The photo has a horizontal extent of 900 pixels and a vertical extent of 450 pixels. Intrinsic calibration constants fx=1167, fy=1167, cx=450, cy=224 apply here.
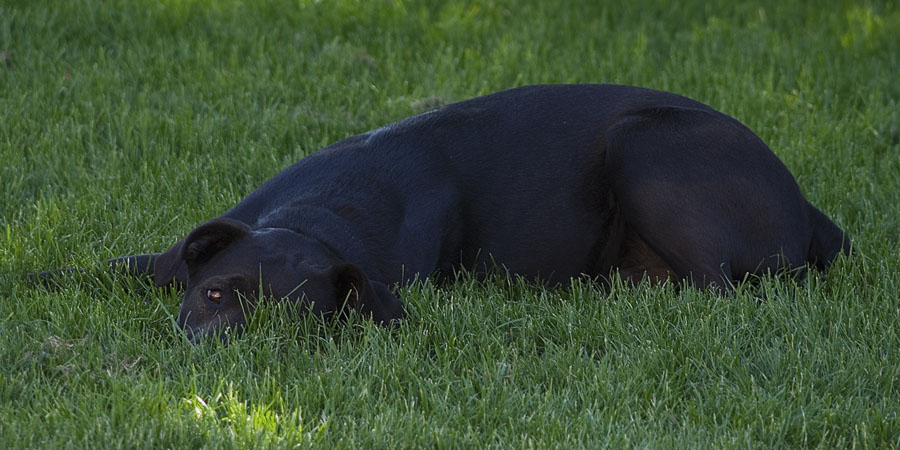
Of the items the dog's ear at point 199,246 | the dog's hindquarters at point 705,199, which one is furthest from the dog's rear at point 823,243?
the dog's ear at point 199,246

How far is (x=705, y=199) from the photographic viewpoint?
16.4ft

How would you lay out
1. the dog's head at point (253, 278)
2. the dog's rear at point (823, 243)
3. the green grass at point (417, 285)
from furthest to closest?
the dog's rear at point (823, 243)
the dog's head at point (253, 278)
the green grass at point (417, 285)

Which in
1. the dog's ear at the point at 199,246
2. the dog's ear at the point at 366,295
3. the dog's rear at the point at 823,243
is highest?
the dog's ear at the point at 199,246

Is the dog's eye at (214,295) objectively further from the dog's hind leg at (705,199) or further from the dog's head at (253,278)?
the dog's hind leg at (705,199)

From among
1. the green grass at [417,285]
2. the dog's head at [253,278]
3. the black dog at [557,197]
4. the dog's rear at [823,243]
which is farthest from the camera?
the dog's rear at [823,243]

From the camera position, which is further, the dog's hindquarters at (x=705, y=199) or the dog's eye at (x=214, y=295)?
the dog's hindquarters at (x=705, y=199)

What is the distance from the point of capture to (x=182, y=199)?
6.03 meters

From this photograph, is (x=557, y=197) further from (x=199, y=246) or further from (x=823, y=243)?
(x=199, y=246)

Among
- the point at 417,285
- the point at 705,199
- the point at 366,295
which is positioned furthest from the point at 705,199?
the point at 366,295

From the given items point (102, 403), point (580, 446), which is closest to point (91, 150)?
point (102, 403)

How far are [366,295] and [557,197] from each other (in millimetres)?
1237

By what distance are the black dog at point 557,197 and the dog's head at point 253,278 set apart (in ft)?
0.99

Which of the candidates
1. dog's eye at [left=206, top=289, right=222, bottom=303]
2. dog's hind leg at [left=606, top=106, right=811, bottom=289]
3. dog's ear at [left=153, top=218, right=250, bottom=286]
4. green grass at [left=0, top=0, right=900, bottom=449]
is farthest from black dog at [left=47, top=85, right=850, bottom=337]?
dog's eye at [left=206, top=289, right=222, bottom=303]

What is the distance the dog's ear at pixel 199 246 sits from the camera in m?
4.26
